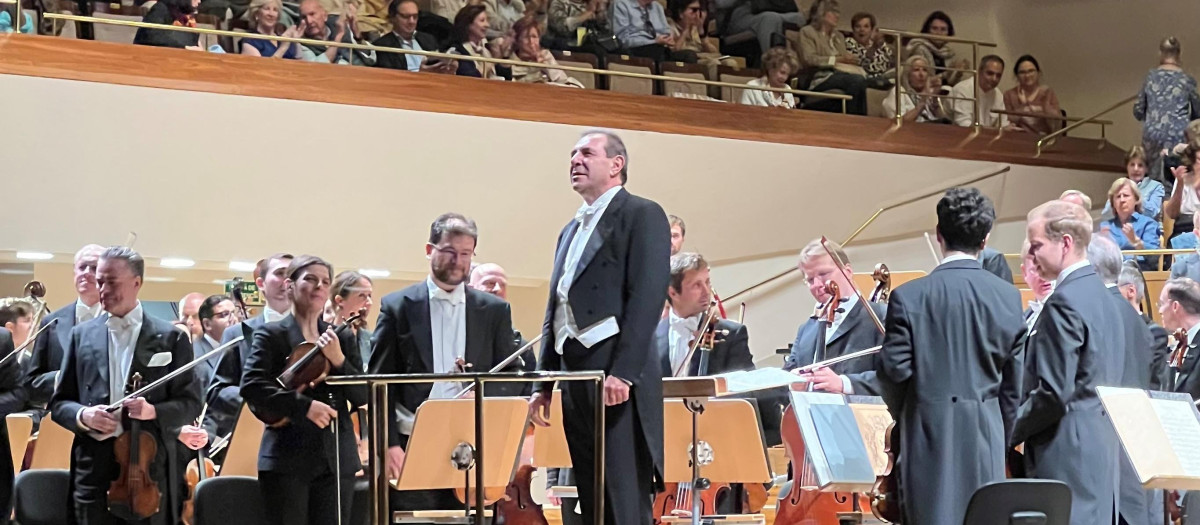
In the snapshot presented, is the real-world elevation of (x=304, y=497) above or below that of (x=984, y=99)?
below

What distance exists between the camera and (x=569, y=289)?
387 cm

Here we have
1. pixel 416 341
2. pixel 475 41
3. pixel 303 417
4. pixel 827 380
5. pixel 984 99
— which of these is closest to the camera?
pixel 827 380

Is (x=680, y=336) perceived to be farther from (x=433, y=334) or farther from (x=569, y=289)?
(x=569, y=289)

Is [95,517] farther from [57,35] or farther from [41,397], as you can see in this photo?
[57,35]

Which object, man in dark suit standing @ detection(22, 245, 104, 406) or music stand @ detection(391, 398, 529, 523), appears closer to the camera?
music stand @ detection(391, 398, 529, 523)

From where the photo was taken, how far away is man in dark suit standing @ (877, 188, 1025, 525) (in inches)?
155

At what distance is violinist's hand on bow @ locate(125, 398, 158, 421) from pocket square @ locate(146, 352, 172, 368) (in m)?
0.15

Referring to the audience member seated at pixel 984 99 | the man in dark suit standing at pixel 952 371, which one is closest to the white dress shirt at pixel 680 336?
the man in dark suit standing at pixel 952 371

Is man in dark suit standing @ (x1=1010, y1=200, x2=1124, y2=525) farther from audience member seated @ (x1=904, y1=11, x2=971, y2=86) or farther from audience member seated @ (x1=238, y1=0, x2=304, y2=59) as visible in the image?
audience member seated @ (x1=904, y1=11, x2=971, y2=86)

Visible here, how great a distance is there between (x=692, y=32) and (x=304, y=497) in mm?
6655

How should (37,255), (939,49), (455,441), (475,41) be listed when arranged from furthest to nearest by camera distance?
(939,49)
(475,41)
(37,255)
(455,441)

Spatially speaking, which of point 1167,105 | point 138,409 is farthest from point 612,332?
point 1167,105

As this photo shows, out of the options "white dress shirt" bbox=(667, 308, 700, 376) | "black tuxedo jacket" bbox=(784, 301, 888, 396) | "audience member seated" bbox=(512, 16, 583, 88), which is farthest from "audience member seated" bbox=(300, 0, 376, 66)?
"black tuxedo jacket" bbox=(784, 301, 888, 396)

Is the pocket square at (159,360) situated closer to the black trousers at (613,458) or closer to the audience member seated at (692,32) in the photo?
the black trousers at (613,458)
